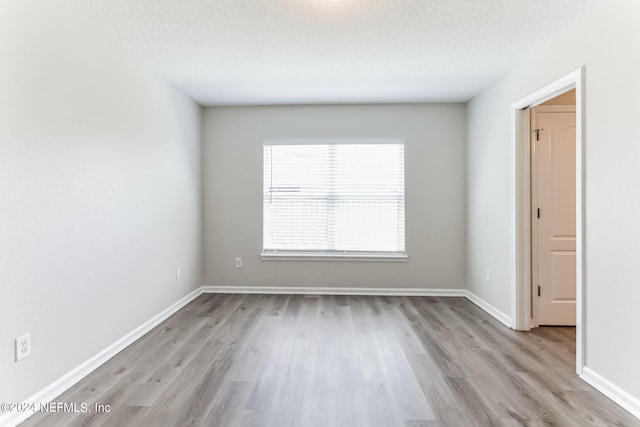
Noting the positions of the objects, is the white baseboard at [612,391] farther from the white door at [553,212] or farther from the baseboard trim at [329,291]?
the baseboard trim at [329,291]

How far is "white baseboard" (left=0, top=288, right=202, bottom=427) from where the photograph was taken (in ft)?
5.81

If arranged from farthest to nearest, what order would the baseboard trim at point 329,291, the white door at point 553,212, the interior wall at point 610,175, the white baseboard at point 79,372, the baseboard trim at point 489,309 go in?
the baseboard trim at point 329,291
the baseboard trim at point 489,309
the white door at point 553,212
the interior wall at point 610,175
the white baseboard at point 79,372

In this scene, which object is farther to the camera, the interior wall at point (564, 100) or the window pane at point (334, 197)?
the window pane at point (334, 197)

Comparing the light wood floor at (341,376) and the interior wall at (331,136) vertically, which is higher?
the interior wall at (331,136)

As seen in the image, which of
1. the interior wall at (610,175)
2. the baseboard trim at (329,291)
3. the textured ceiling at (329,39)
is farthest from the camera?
the baseboard trim at (329,291)

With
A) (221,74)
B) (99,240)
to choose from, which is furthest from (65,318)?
(221,74)

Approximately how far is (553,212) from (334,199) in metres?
2.40

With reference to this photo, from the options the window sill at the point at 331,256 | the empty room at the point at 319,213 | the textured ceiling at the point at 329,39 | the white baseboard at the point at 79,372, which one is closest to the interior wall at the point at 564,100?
the empty room at the point at 319,213

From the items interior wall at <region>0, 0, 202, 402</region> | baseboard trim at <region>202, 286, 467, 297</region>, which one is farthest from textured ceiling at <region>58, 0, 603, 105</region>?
baseboard trim at <region>202, 286, 467, 297</region>

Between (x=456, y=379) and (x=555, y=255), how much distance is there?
182 cm

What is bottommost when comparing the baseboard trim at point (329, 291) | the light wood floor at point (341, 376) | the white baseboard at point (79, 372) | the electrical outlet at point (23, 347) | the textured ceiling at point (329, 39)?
the light wood floor at point (341, 376)

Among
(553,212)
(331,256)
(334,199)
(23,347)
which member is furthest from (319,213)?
(23,347)

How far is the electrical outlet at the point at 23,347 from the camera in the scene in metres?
1.81

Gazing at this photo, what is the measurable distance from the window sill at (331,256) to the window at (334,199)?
13 millimetres
